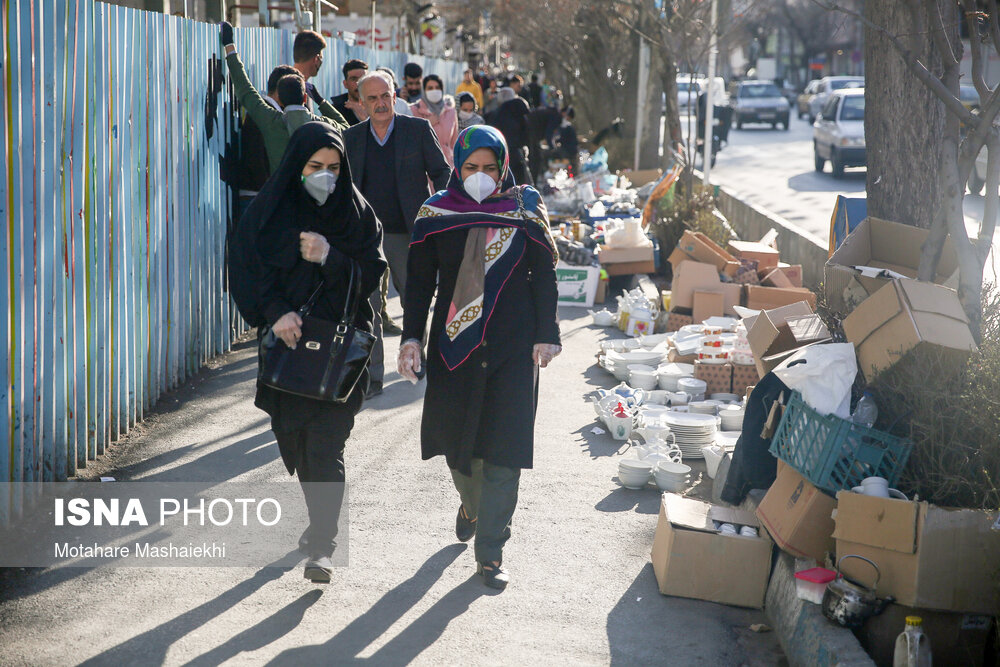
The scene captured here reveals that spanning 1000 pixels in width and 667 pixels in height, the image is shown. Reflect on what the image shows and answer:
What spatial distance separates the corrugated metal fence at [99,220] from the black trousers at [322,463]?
1276 millimetres

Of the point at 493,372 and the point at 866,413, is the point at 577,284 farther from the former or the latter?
the point at 866,413

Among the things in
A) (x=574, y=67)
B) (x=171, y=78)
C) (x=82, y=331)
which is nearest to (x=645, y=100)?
(x=171, y=78)

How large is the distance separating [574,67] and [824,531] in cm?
3514

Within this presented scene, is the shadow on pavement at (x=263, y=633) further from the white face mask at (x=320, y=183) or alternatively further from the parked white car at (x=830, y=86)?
the parked white car at (x=830, y=86)

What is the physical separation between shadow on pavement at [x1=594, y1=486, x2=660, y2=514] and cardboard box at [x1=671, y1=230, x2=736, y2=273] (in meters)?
3.79

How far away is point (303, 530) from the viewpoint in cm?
479

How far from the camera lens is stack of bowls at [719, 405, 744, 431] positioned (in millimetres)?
6184

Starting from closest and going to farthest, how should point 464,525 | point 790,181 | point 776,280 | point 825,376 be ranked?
point 825,376, point 464,525, point 776,280, point 790,181

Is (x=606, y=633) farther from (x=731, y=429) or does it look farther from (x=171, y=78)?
(x=171, y=78)

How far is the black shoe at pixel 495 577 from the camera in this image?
4215mm

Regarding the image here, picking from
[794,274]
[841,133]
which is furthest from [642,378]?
[841,133]

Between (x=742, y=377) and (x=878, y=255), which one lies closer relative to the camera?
(x=878, y=255)

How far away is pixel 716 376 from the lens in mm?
6965

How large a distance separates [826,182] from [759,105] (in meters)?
22.2
